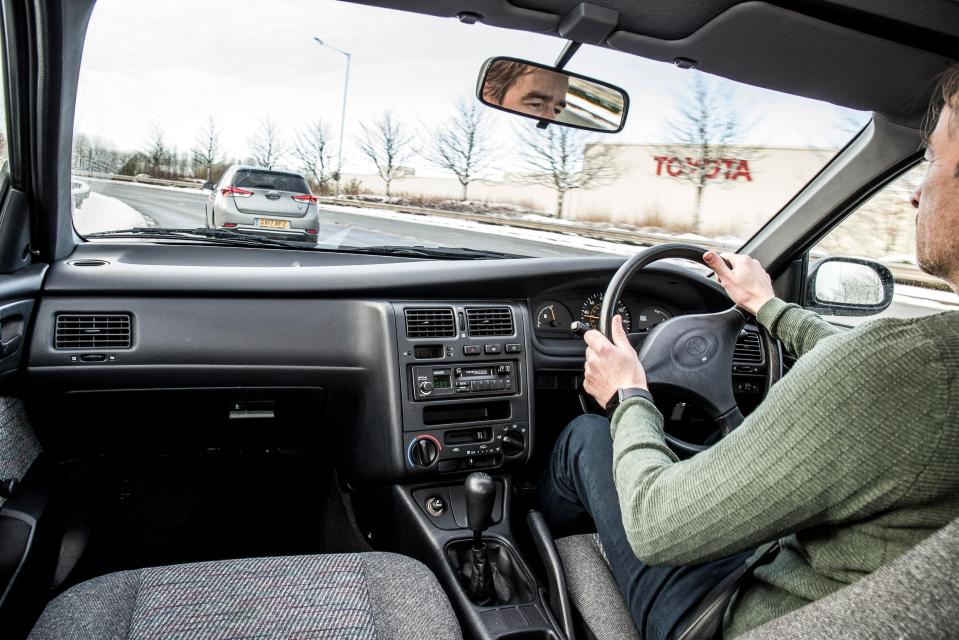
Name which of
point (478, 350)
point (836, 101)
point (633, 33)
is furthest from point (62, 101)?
point (836, 101)

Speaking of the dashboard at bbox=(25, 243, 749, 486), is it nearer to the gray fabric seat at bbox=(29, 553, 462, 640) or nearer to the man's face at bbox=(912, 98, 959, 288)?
the gray fabric seat at bbox=(29, 553, 462, 640)

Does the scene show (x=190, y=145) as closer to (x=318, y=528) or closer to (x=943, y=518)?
(x=318, y=528)

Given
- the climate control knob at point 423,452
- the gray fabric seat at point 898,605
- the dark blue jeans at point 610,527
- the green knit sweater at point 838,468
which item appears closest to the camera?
the gray fabric seat at point 898,605

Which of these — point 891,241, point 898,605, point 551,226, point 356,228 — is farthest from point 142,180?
point 891,241

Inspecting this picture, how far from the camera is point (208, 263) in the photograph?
8.77ft

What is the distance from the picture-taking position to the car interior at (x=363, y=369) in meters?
2.08

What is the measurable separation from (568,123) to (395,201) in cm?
82

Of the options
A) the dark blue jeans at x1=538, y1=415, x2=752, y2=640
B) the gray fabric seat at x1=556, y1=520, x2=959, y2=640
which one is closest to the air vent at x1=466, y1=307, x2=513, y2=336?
the dark blue jeans at x1=538, y1=415, x2=752, y2=640

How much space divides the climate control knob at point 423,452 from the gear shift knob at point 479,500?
33 cm

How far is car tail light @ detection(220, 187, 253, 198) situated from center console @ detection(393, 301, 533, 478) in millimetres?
999

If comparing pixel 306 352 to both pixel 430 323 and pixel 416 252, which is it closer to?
pixel 430 323

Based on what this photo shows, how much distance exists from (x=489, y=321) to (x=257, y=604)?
4.46 ft

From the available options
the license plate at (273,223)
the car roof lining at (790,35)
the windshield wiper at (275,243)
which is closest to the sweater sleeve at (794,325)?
the car roof lining at (790,35)

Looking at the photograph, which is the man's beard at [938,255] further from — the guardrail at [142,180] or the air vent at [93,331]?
the guardrail at [142,180]
